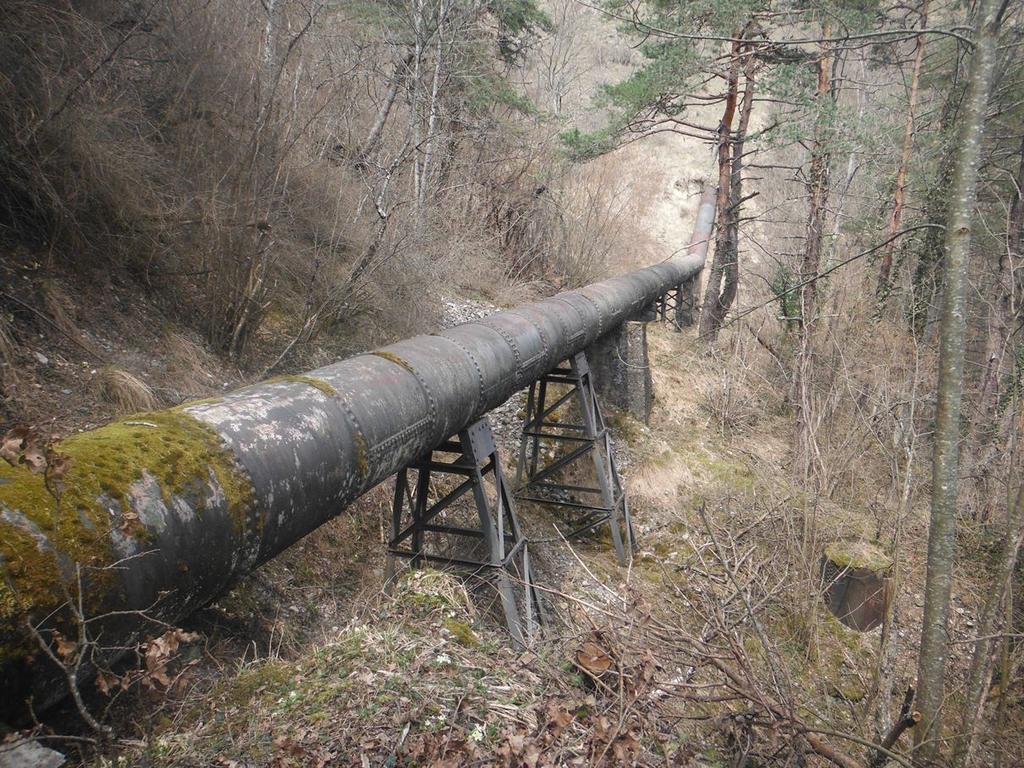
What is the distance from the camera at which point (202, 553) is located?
2.08m

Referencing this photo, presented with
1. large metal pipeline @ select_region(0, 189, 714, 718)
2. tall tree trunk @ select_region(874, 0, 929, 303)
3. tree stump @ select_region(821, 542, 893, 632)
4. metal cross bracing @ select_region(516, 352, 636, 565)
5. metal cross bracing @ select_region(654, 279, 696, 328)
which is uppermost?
tall tree trunk @ select_region(874, 0, 929, 303)

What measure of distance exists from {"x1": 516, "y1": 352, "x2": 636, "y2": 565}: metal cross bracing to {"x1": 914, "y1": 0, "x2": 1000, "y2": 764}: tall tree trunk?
409cm

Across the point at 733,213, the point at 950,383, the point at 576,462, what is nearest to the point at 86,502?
the point at 950,383

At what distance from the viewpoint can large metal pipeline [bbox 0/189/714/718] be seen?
160cm

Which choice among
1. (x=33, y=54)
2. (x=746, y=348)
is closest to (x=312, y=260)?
(x=33, y=54)

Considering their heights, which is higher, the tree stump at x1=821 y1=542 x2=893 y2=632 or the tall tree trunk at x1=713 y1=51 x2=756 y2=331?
the tall tree trunk at x1=713 y1=51 x2=756 y2=331

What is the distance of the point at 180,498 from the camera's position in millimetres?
2012

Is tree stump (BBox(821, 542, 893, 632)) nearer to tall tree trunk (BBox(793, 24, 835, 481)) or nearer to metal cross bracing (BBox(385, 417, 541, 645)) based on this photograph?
tall tree trunk (BBox(793, 24, 835, 481))

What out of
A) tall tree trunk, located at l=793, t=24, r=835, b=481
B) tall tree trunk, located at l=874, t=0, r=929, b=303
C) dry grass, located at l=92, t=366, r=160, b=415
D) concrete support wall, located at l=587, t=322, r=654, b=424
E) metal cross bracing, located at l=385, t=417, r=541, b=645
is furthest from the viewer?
tall tree trunk, located at l=874, t=0, r=929, b=303

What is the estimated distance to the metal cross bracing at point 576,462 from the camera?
25.9 feet

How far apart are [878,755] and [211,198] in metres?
6.63

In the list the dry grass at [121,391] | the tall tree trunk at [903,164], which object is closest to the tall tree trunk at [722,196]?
the tall tree trunk at [903,164]

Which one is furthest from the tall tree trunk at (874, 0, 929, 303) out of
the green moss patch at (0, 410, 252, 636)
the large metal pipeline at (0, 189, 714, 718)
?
the green moss patch at (0, 410, 252, 636)

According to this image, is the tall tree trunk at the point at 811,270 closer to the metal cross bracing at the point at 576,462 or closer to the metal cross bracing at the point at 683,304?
the metal cross bracing at the point at 576,462
